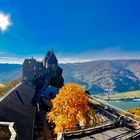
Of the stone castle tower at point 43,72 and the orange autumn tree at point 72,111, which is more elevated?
the stone castle tower at point 43,72

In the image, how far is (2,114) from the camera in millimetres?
54875

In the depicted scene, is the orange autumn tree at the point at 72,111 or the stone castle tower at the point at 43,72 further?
the stone castle tower at the point at 43,72

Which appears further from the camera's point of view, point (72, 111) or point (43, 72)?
point (43, 72)

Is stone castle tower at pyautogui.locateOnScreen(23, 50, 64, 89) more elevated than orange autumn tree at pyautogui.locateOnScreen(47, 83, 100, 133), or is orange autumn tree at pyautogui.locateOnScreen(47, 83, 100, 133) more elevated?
stone castle tower at pyautogui.locateOnScreen(23, 50, 64, 89)

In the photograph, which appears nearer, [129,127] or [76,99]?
[129,127]

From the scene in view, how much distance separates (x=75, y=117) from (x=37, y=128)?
373 inches

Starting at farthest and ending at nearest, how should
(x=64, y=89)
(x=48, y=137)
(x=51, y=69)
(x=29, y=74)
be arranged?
(x=51, y=69), (x=29, y=74), (x=64, y=89), (x=48, y=137)

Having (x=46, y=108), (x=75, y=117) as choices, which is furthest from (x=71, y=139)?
(x=46, y=108)

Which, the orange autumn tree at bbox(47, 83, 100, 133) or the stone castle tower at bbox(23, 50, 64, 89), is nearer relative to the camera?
the orange autumn tree at bbox(47, 83, 100, 133)

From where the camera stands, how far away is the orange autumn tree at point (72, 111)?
68.4 meters

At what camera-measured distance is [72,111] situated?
70.8 metres

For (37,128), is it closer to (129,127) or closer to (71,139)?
(129,127)

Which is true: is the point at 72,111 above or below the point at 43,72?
below

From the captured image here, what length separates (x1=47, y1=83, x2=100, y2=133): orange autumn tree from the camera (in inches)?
2692
